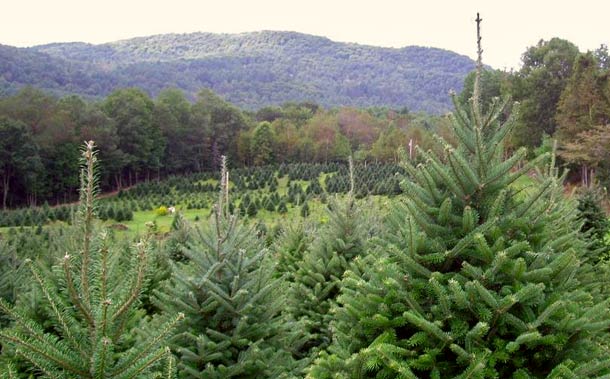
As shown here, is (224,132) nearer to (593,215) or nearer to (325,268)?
(593,215)

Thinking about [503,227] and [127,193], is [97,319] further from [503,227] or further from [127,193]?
[127,193]

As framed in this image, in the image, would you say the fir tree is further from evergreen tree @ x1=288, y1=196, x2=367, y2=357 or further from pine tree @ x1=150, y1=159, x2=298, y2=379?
pine tree @ x1=150, y1=159, x2=298, y2=379

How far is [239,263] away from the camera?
Answer: 603 cm

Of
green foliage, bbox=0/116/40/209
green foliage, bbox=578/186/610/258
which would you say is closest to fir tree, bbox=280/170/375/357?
green foliage, bbox=578/186/610/258

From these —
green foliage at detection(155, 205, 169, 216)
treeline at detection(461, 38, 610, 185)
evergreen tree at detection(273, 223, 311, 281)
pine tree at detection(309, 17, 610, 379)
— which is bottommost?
green foliage at detection(155, 205, 169, 216)

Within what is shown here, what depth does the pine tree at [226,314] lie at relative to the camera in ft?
17.4

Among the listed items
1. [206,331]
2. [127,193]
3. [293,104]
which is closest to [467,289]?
[206,331]

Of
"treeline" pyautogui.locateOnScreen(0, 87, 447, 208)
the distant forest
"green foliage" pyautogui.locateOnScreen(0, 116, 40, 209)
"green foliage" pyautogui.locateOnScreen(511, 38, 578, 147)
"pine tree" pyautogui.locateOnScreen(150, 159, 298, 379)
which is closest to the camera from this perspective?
"pine tree" pyautogui.locateOnScreen(150, 159, 298, 379)

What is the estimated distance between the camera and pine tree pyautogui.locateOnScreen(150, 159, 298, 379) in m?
5.32

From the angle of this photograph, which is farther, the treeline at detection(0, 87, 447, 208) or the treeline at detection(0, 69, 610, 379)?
the treeline at detection(0, 87, 447, 208)

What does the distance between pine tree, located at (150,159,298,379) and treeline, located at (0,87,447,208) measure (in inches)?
1101

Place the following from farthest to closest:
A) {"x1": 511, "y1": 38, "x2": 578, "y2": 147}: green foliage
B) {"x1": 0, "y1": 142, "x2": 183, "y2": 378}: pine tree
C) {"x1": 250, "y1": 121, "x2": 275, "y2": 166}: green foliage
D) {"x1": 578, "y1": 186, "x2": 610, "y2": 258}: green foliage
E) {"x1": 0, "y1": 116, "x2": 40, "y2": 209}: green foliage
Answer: {"x1": 250, "y1": 121, "x2": 275, "y2": 166}: green foliage → {"x1": 0, "y1": 116, "x2": 40, "y2": 209}: green foliage → {"x1": 511, "y1": 38, "x2": 578, "y2": 147}: green foliage → {"x1": 578, "y1": 186, "x2": 610, "y2": 258}: green foliage → {"x1": 0, "y1": 142, "x2": 183, "y2": 378}: pine tree

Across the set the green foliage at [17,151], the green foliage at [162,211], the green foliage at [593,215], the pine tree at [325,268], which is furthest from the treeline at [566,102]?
the green foliage at [17,151]

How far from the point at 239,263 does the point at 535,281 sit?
140 inches
